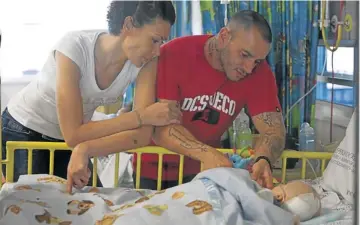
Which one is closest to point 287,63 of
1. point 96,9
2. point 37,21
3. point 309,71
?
point 309,71

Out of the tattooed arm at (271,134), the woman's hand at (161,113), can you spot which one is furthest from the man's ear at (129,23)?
the tattooed arm at (271,134)

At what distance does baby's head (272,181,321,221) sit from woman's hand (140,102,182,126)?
251mm

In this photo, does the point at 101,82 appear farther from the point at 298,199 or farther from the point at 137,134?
the point at 298,199

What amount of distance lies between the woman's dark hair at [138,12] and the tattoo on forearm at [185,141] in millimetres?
221

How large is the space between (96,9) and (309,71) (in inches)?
18.2

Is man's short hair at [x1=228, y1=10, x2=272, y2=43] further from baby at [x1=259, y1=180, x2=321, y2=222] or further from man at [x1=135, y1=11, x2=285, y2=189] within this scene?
baby at [x1=259, y1=180, x2=321, y2=222]

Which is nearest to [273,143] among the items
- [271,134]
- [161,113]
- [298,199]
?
[271,134]

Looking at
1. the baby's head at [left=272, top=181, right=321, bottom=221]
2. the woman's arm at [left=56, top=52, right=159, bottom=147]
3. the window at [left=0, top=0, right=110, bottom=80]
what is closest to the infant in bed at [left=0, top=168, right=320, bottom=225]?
the baby's head at [left=272, top=181, right=321, bottom=221]

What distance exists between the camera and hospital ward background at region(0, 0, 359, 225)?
1.03 m

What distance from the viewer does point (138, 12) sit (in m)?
1.01

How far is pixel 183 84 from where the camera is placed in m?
1.04

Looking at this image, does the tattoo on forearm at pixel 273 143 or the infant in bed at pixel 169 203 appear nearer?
the infant in bed at pixel 169 203

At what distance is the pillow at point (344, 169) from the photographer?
3.40 feet

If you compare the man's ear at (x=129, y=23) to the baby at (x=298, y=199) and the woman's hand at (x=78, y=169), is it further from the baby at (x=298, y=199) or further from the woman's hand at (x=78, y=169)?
the baby at (x=298, y=199)
